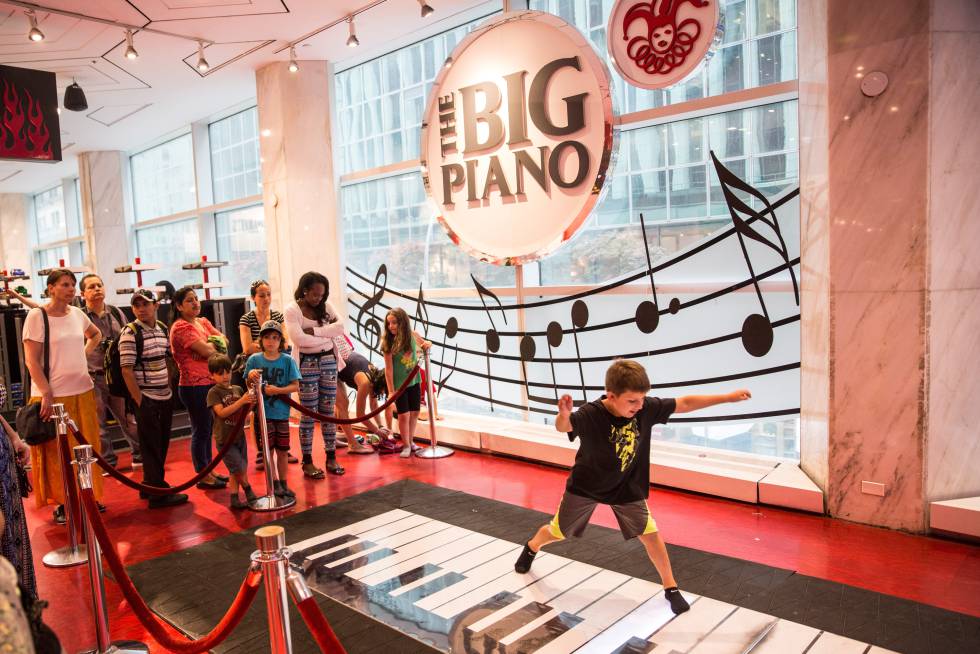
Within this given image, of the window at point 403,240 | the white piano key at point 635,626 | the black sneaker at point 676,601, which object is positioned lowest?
the white piano key at point 635,626

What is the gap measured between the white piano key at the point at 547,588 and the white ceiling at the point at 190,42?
4.74 metres

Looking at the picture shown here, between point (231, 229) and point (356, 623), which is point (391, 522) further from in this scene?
point (231, 229)

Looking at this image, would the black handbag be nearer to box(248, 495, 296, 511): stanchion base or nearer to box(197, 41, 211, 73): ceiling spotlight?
box(248, 495, 296, 511): stanchion base

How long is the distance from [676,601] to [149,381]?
3911 mm

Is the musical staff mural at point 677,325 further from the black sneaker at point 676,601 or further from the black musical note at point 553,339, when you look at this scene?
the black sneaker at point 676,601

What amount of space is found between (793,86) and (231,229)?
26.4ft

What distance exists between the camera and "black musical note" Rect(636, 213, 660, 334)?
16.7 ft

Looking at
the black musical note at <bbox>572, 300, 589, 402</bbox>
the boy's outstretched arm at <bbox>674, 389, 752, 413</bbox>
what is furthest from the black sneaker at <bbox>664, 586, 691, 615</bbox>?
the black musical note at <bbox>572, 300, 589, 402</bbox>

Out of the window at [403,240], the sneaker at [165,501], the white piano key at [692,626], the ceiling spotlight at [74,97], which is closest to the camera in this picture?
the white piano key at [692,626]

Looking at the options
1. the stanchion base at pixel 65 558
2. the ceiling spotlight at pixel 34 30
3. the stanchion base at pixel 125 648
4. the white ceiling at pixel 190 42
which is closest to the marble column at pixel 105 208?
the white ceiling at pixel 190 42

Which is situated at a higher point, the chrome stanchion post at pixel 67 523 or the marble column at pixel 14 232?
the marble column at pixel 14 232

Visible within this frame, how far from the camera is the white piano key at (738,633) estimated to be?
278 cm

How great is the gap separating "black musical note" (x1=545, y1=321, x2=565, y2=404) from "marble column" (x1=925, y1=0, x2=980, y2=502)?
2698mm

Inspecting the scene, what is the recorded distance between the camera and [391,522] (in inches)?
175
